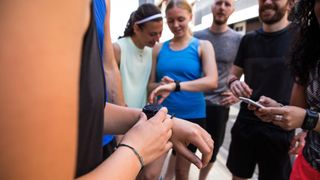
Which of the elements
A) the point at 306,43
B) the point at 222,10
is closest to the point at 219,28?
the point at 222,10

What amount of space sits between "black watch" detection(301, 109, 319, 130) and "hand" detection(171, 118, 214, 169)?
0.80 m

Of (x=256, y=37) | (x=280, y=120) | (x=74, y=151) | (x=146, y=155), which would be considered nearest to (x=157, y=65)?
(x=256, y=37)

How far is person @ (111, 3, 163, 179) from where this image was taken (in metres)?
2.21

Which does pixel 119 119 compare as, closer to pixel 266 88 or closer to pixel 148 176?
pixel 148 176

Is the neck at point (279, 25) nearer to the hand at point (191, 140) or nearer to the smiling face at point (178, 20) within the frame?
the smiling face at point (178, 20)

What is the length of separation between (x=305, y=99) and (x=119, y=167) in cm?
141

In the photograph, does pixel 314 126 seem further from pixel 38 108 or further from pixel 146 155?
pixel 38 108

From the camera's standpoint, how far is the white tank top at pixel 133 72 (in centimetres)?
220

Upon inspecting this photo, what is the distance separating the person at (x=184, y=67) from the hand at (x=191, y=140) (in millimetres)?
1501

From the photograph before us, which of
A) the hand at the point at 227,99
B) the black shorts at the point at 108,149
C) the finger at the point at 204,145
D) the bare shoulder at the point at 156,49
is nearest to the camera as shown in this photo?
the finger at the point at 204,145

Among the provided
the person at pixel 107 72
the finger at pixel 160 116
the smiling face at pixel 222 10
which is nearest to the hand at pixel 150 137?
the finger at pixel 160 116

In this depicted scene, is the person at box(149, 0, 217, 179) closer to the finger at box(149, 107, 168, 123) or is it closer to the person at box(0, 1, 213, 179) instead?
the finger at box(149, 107, 168, 123)

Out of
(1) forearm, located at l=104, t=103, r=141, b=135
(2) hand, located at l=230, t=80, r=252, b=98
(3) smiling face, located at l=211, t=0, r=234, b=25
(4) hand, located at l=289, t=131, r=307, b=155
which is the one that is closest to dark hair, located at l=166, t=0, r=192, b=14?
(3) smiling face, located at l=211, t=0, r=234, b=25

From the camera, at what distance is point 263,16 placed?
213 cm
